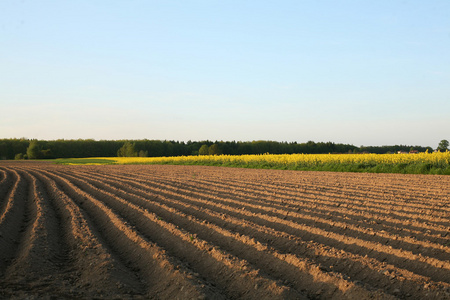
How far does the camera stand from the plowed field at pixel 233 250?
5027 mm

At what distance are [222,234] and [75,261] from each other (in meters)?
2.63

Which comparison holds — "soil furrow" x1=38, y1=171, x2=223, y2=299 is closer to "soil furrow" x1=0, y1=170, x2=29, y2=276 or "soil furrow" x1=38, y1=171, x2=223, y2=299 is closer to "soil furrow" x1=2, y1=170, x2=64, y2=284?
"soil furrow" x1=2, y1=170, x2=64, y2=284

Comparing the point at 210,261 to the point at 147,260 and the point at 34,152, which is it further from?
the point at 34,152

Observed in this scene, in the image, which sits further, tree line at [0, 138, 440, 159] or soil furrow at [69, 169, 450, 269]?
tree line at [0, 138, 440, 159]

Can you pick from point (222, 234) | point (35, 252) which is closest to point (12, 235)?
point (35, 252)

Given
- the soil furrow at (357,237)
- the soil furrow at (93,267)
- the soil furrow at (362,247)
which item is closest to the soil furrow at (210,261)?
the soil furrow at (93,267)

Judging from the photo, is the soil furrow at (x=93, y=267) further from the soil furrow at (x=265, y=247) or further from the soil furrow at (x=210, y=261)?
the soil furrow at (x=265, y=247)

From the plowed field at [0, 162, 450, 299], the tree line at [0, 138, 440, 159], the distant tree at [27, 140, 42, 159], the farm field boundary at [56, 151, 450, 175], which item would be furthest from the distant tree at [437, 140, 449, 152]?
the distant tree at [27, 140, 42, 159]

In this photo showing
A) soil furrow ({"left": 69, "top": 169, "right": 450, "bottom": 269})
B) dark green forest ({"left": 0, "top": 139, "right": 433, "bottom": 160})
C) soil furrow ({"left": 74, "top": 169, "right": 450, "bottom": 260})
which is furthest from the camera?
dark green forest ({"left": 0, "top": 139, "right": 433, "bottom": 160})

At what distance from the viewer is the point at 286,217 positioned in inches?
365

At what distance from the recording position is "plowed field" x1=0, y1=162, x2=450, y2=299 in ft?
16.5

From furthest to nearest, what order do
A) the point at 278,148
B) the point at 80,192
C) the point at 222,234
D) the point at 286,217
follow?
the point at 278,148 → the point at 80,192 → the point at 286,217 → the point at 222,234

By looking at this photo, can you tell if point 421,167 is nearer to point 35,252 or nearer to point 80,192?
point 80,192

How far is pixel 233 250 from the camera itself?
6.78 metres
